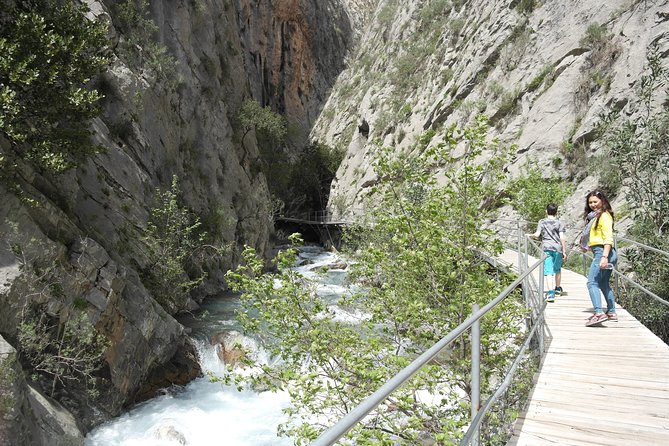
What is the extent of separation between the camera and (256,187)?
92.7ft

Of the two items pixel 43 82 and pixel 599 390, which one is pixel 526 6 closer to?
pixel 43 82

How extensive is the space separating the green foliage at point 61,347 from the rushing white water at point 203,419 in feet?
3.92

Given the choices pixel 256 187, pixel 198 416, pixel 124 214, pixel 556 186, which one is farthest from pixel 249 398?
pixel 256 187

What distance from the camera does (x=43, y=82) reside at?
866 cm

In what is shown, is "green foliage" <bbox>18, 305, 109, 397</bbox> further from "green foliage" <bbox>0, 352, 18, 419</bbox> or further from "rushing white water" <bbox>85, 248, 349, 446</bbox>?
A: "green foliage" <bbox>0, 352, 18, 419</bbox>

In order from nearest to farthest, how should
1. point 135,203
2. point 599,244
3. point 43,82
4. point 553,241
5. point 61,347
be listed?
point 599,244
point 553,241
point 61,347
point 43,82
point 135,203

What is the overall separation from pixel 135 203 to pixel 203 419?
807 centimetres

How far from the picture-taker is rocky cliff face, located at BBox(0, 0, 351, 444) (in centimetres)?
808

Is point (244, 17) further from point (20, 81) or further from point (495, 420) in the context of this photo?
point (495, 420)

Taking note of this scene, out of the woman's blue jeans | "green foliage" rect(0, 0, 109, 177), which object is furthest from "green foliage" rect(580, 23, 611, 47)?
"green foliage" rect(0, 0, 109, 177)

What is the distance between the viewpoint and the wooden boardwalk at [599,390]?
3.19 metres

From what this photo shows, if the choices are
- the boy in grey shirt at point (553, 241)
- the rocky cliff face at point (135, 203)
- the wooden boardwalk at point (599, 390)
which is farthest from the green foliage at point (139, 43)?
the wooden boardwalk at point (599, 390)

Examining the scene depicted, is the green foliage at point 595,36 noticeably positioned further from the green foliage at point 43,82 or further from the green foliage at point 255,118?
the green foliage at point 43,82

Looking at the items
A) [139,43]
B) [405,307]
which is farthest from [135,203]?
[405,307]
